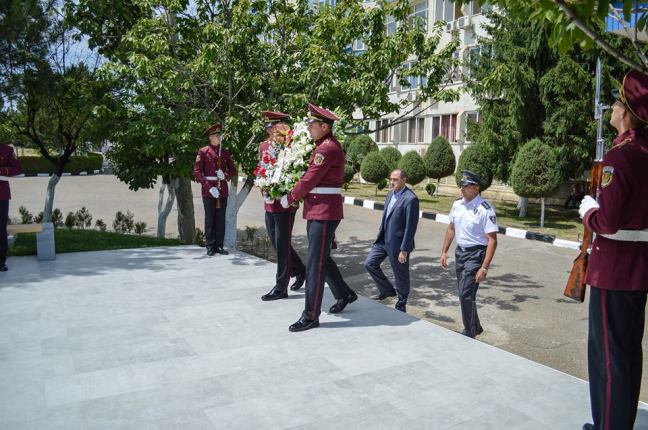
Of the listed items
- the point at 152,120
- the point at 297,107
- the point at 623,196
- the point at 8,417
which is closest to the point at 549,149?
the point at 297,107

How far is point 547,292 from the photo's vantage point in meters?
8.30

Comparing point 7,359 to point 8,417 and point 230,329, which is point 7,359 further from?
point 230,329

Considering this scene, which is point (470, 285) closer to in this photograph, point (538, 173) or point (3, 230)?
point (3, 230)

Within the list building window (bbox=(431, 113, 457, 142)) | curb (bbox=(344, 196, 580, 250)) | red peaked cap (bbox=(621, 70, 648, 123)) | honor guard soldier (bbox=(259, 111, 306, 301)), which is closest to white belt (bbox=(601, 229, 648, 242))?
red peaked cap (bbox=(621, 70, 648, 123))

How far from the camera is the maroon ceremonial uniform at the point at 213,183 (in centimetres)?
826

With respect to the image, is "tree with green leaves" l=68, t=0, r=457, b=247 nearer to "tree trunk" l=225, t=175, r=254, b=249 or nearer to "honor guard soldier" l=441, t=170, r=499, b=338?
"tree trunk" l=225, t=175, r=254, b=249

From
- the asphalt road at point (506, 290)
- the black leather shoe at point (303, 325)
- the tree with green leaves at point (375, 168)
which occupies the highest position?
the tree with green leaves at point (375, 168)

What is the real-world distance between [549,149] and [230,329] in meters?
13.3

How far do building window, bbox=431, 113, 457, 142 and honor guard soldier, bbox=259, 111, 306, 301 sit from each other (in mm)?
20685

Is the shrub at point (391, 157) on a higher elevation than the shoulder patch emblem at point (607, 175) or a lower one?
higher

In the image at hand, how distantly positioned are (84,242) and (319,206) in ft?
20.2

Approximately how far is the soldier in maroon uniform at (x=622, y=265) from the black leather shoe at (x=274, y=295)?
3.56 metres

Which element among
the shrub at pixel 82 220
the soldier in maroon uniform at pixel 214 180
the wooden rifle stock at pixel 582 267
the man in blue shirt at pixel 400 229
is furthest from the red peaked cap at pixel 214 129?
the shrub at pixel 82 220

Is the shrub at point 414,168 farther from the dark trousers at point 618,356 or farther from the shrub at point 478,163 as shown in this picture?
the dark trousers at point 618,356
